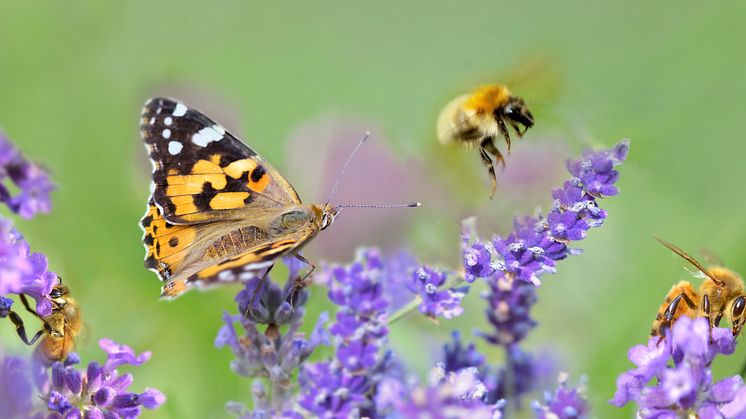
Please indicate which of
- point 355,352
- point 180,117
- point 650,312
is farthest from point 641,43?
point 355,352

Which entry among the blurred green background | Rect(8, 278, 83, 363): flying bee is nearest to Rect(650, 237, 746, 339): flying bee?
the blurred green background

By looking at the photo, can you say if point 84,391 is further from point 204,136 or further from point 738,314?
point 738,314

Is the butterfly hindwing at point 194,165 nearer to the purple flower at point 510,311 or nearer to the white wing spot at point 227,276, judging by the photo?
the white wing spot at point 227,276

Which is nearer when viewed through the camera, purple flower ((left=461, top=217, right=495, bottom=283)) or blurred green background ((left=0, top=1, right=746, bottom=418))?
purple flower ((left=461, top=217, right=495, bottom=283))

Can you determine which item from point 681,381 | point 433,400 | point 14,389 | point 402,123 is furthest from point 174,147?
point 402,123

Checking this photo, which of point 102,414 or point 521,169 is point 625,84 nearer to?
point 521,169

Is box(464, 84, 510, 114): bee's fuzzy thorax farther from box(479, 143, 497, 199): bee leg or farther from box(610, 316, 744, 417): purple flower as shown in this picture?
box(610, 316, 744, 417): purple flower
